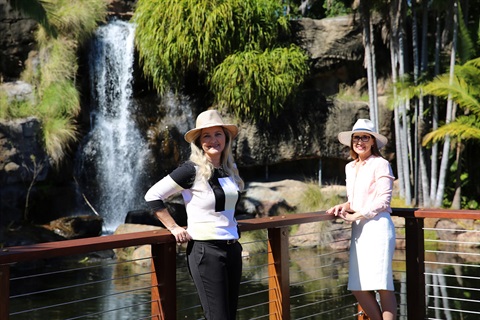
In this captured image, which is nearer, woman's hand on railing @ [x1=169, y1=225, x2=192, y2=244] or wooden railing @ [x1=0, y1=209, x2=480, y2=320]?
wooden railing @ [x1=0, y1=209, x2=480, y2=320]

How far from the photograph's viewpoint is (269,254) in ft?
14.8

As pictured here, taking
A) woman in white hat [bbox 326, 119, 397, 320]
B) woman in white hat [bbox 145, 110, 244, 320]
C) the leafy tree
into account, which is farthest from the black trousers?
the leafy tree

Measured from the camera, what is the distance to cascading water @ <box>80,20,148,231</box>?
1650cm

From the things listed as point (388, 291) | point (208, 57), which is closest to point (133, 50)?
point (208, 57)

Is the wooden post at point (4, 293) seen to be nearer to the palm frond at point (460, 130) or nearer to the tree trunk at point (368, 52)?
the palm frond at point (460, 130)

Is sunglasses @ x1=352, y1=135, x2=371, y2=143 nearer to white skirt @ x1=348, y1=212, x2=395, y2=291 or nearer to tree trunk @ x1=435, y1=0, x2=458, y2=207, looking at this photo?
white skirt @ x1=348, y1=212, x2=395, y2=291

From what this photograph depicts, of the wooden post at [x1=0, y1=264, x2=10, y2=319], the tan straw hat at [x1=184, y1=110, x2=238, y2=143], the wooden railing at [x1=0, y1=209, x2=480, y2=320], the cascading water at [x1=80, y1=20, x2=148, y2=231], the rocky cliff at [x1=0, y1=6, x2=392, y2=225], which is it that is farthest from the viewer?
the cascading water at [x1=80, y1=20, x2=148, y2=231]

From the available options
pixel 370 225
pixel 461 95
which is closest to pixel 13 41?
pixel 461 95

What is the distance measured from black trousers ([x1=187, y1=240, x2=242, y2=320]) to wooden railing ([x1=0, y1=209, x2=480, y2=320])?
220 millimetres

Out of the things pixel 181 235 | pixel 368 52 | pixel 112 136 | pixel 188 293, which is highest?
pixel 368 52

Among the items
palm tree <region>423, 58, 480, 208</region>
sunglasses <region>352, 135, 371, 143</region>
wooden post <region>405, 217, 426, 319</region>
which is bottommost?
wooden post <region>405, 217, 426, 319</region>

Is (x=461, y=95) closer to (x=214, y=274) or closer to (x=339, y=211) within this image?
(x=339, y=211)

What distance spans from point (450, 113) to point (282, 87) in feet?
11.6

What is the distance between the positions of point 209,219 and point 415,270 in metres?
1.88
